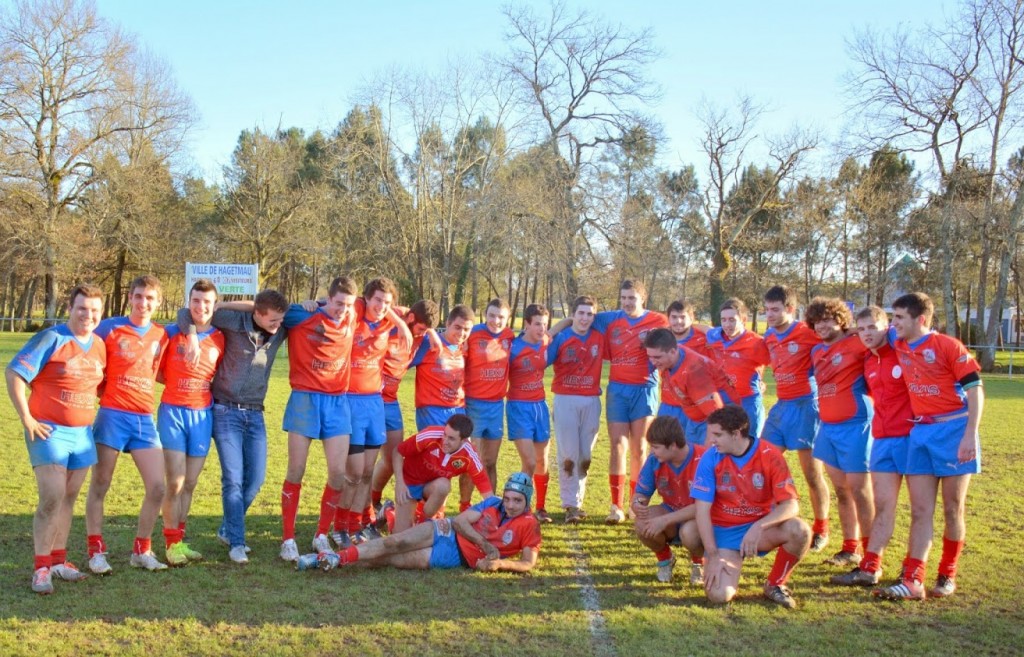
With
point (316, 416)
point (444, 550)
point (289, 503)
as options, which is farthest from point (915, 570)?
point (289, 503)

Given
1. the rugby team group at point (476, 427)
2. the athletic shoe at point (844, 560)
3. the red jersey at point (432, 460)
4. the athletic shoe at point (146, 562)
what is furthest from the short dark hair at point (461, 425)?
the athletic shoe at point (844, 560)

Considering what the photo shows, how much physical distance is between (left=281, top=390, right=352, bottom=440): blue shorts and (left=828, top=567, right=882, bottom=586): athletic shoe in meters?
3.73

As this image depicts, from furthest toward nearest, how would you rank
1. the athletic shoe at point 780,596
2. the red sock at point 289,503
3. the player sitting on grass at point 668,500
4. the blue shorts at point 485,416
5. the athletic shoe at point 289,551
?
1. the blue shorts at point 485,416
2. the red sock at point 289,503
3. the athletic shoe at point 289,551
4. the player sitting on grass at point 668,500
5. the athletic shoe at point 780,596

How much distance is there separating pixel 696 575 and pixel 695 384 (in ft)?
4.76

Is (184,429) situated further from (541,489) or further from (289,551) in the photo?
(541,489)

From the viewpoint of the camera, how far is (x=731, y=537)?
5.22 metres

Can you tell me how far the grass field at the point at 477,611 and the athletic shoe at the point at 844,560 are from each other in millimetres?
96

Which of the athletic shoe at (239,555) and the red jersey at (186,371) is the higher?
the red jersey at (186,371)

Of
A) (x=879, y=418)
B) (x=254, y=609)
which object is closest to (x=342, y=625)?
(x=254, y=609)

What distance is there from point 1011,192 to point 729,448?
120 ft

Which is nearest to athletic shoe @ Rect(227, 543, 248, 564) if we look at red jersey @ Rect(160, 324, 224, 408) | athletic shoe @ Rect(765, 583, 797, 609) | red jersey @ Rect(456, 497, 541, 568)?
red jersey @ Rect(160, 324, 224, 408)

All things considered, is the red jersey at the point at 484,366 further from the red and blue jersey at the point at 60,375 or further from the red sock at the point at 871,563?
the red sock at the point at 871,563

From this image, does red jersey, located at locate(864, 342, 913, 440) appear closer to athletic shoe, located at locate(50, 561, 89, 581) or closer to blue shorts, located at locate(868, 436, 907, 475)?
blue shorts, located at locate(868, 436, 907, 475)

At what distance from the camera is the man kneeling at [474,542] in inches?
219
